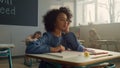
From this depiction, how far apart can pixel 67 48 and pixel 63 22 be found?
0.94ft

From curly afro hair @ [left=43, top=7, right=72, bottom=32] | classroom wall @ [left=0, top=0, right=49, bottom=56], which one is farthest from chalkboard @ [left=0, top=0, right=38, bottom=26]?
curly afro hair @ [left=43, top=7, right=72, bottom=32]

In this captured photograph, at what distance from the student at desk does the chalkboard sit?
465cm

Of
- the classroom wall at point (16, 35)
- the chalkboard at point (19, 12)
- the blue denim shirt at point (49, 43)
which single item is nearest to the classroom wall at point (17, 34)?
the classroom wall at point (16, 35)

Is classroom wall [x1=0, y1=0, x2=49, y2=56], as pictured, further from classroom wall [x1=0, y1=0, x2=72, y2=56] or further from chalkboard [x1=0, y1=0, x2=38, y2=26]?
chalkboard [x1=0, y1=0, x2=38, y2=26]

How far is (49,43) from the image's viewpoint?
63.1 inches

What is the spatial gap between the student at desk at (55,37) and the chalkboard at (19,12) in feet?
15.3

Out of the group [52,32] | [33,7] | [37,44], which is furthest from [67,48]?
[33,7]

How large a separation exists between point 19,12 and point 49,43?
5059 mm

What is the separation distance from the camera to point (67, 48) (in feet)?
5.93

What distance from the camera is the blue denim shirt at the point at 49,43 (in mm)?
1413

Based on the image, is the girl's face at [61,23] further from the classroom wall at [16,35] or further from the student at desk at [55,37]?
the classroom wall at [16,35]

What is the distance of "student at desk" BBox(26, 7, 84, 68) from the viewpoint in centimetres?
145

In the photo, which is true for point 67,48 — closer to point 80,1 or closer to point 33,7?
point 33,7

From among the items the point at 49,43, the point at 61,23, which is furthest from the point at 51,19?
the point at 49,43
